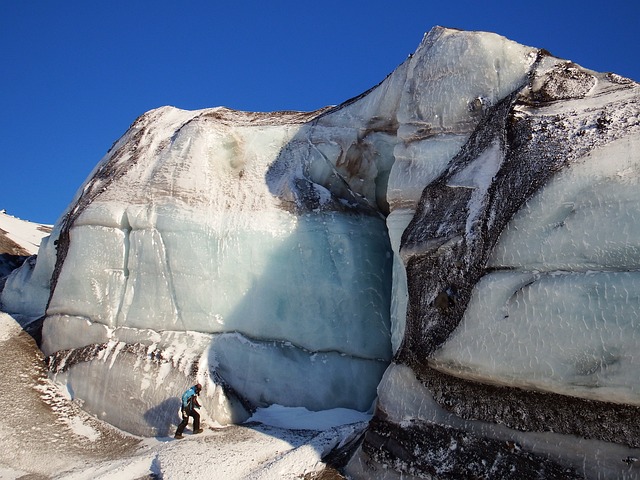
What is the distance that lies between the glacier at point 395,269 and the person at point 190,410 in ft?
1.43

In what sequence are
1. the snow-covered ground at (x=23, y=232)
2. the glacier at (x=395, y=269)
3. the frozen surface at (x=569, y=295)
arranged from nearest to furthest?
the frozen surface at (x=569, y=295) → the glacier at (x=395, y=269) → the snow-covered ground at (x=23, y=232)

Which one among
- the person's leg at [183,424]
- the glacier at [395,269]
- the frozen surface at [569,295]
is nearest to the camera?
the frozen surface at [569,295]

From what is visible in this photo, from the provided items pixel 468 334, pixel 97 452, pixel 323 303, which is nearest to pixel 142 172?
pixel 323 303

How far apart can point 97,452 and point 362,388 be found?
353 centimetres

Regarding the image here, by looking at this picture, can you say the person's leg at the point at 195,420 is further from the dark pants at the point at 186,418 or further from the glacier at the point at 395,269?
the glacier at the point at 395,269

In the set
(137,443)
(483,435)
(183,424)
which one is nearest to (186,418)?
(183,424)

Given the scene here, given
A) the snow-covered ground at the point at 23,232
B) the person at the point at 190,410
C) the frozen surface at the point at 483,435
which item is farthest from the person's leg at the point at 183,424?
the snow-covered ground at the point at 23,232

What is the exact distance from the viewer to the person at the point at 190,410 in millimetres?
7578

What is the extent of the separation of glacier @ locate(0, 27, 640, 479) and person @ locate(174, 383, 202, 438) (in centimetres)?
43

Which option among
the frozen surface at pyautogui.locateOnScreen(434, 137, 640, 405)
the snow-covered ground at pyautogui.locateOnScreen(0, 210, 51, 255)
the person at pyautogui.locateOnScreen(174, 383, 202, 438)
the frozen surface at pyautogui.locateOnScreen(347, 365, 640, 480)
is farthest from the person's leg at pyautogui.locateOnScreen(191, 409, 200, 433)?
the snow-covered ground at pyautogui.locateOnScreen(0, 210, 51, 255)

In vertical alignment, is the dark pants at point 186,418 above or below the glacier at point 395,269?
below

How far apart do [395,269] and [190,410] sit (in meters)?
3.17

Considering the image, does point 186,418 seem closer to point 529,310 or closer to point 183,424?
point 183,424


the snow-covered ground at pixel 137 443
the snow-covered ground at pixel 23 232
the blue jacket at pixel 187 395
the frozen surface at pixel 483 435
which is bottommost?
the snow-covered ground at pixel 137 443
